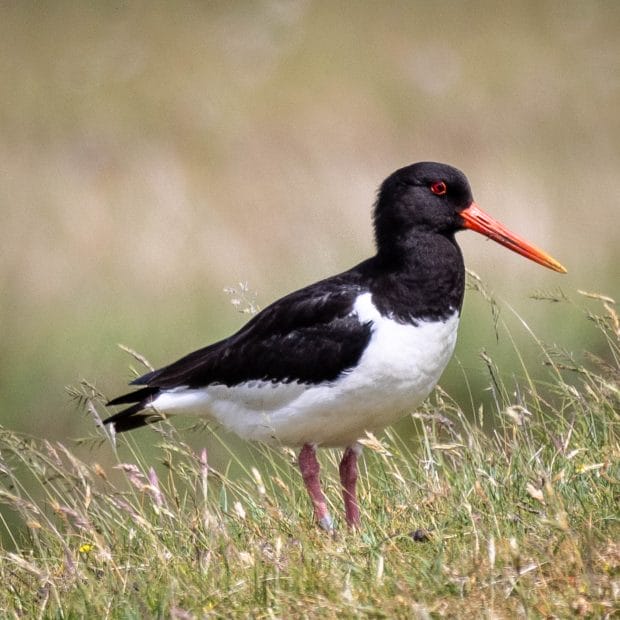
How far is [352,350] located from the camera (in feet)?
20.9

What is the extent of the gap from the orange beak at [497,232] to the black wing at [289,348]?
25.4 inches

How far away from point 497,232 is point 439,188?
0.36 meters

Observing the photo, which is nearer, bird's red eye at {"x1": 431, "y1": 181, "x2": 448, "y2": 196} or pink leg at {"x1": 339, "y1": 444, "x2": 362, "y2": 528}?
pink leg at {"x1": 339, "y1": 444, "x2": 362, "y2": 528}

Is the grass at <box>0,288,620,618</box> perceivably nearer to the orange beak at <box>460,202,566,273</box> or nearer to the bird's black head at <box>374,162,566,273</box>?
the bird's black head at <box>374,162,566,273</box>

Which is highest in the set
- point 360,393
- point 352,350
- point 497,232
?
point 497,232

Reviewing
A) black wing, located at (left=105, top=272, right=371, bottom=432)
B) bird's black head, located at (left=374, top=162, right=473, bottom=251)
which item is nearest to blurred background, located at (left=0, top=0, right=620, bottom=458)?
black wing, located at (left=105, top=272, right=371, bottom=432)

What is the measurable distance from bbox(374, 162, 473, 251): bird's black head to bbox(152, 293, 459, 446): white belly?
0.43 metres

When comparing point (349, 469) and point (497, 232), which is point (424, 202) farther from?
point (349, 469)

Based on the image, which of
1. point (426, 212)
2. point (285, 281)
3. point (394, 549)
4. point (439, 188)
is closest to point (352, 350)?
point (426, 212)

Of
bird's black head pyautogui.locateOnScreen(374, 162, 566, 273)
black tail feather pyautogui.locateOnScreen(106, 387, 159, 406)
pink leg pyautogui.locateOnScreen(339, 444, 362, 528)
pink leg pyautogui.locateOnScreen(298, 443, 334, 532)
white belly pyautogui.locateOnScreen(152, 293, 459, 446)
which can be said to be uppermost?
bird's black head pyautogui.locateOnScreen(374, 162, 566, 273)

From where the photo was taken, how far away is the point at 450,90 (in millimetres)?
18422

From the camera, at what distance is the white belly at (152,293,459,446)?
6.27m

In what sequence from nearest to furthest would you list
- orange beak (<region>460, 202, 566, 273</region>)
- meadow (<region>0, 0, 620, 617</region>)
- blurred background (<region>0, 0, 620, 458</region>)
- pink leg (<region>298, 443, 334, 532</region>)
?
meadow (<region>0, 0, 620, 617</region>) < pink leg (<region>298, 443, 334, 532</region>) < orange beak (<region>460, 202, 566, 273</region>) < blurred background (<region>0, 0, 620, 458</region>)

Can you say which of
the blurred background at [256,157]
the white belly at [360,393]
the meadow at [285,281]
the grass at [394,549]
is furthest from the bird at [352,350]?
the blurred background at [256,157]
